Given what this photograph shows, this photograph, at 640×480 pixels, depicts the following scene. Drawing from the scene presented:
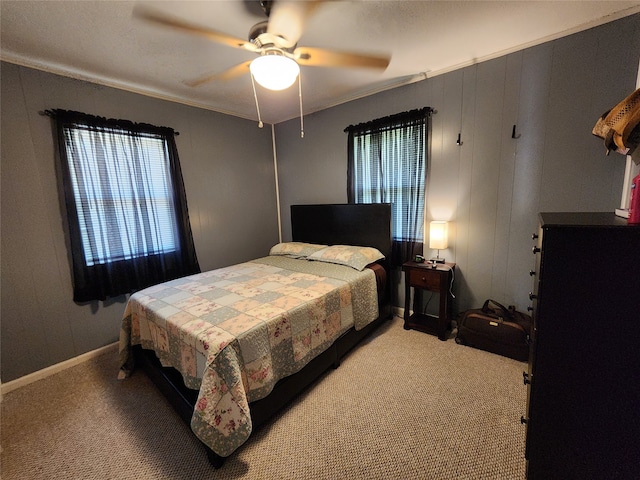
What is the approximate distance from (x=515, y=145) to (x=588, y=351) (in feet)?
6.15

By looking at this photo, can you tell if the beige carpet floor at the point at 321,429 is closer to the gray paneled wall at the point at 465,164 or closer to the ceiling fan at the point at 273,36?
the gray paneled wall at the point at 465,164

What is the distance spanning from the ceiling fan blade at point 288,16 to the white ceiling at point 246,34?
144mm

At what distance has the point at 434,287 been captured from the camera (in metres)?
2.45

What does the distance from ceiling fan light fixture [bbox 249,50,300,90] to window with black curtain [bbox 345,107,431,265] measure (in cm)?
151

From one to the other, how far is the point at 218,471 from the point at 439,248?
2367 mm

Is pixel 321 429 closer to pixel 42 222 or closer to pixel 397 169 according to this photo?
pixel 397 169

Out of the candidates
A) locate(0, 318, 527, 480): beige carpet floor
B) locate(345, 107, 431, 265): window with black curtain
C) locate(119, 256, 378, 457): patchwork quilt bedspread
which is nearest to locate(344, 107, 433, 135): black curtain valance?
locate(345, 107, 431, 265): window with black curtain

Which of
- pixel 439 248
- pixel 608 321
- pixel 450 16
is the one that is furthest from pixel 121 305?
pixel 450 16

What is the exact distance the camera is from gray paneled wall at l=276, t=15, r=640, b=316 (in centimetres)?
186

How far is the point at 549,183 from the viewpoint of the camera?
2094 millimetres

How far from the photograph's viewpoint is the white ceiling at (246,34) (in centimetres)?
158

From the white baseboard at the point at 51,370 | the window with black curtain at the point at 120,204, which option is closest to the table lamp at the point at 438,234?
the window with black curtain at the point at 120,204

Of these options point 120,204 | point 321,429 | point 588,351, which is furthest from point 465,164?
point 120,204

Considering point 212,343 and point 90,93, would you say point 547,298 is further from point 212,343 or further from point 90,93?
point 90,93
